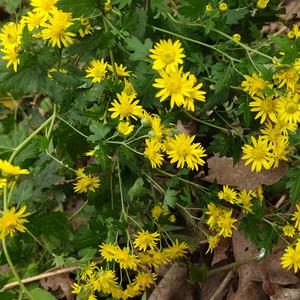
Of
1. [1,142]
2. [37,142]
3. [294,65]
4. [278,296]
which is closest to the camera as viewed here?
[294,65]

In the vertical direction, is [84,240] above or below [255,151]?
below

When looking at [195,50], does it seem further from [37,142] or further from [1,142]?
[1,142]

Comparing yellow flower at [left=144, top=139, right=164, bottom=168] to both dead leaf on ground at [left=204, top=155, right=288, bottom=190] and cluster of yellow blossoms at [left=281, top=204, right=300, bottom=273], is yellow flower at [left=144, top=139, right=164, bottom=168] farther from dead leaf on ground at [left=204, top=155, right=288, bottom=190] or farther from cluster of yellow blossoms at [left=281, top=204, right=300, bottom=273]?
cluster of yellow blossoms at [left=281, top=204, right=300, bottom=273]

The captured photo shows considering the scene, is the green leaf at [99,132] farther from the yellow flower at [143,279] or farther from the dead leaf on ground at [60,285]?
the dead leaf on ground at [60,285]

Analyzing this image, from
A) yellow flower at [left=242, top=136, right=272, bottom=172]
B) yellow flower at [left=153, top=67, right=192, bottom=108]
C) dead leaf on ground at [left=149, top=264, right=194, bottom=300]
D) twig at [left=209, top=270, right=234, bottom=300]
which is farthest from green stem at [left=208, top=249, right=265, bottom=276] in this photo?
yellow flower at [left=153, top=67, right=192, bottom=108]

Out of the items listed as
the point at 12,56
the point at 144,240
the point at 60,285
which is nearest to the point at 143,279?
the point at 144,240

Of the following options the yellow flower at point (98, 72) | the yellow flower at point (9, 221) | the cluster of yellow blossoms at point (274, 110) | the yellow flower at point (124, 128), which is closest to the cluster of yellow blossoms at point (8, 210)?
the yellow flower at point (9, 221)

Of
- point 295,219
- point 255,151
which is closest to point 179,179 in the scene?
point 255,151
